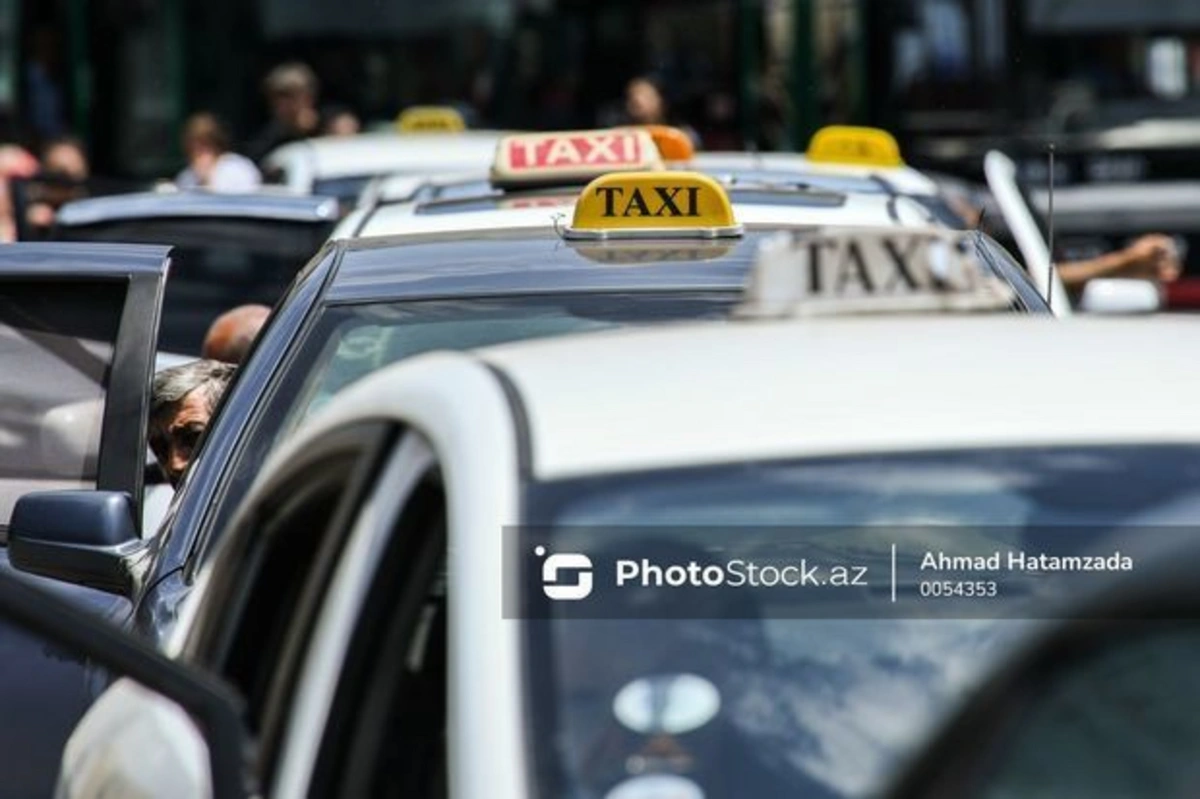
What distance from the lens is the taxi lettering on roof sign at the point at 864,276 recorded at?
3.24m

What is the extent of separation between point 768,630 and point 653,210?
109 inches

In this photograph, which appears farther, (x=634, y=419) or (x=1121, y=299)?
(x=1121, y=299)

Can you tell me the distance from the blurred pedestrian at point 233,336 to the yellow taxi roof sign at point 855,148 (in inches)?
104

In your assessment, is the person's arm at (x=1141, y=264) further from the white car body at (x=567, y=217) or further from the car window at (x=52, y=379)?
the car window at (x=52, y=379)

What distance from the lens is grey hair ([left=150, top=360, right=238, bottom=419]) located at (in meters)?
6.24

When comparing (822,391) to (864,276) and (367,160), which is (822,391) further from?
(367,160)

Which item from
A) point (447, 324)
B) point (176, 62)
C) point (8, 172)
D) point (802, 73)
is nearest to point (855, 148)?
point (447, 324)

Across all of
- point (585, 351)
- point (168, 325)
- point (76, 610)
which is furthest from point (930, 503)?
point (168, 325)

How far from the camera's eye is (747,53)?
64.6ft

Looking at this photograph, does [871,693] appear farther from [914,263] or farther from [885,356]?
[914,263]

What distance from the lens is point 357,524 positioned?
297 cm

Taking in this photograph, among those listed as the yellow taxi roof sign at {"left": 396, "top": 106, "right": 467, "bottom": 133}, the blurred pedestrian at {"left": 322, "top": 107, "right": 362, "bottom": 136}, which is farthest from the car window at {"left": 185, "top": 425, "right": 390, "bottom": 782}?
the blurred pedestrian at {"left": 322, "top": 107, "right": 362, "bottom": 136}

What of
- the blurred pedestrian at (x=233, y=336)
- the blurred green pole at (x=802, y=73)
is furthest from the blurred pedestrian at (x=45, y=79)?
the blurred pedestrian at (x=233, y=336)

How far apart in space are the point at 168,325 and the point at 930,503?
6924mm
